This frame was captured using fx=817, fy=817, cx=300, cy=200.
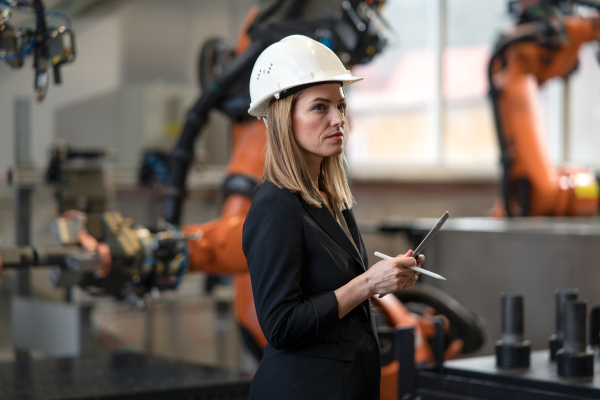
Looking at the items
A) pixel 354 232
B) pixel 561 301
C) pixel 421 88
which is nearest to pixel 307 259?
pixel 354 232

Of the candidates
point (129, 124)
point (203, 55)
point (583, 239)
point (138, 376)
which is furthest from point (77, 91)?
point (583, 239)

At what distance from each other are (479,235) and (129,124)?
2.50 meters

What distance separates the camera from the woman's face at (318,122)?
1.72m

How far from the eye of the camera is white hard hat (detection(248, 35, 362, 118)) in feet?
5.69

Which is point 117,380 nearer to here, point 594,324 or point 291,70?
point 594,324

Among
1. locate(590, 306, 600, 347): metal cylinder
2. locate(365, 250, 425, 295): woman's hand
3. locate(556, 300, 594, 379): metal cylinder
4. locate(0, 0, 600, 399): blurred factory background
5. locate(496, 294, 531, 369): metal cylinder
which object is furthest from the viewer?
locate(0, 0, 600, 399): blurred factory background

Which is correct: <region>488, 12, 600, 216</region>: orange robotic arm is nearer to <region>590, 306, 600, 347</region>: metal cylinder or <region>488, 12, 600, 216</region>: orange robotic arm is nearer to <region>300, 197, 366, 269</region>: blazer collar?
<region>590, 306, 600, 347</region>: metal cylinder

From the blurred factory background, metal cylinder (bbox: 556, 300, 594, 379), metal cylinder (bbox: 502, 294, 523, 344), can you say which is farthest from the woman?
the blurred factory background

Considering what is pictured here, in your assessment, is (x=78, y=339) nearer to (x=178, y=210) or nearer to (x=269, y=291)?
(x=178, y=210)

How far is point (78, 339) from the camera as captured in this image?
448cm

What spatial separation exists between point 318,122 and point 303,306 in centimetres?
39

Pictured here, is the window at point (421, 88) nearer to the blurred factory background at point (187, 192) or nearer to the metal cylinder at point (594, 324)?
the blurred factory background at point (187, 192)

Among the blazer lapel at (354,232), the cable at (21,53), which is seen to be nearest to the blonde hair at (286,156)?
the blazer lapel at (354,232)

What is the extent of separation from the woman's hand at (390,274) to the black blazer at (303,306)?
0.09 metres
